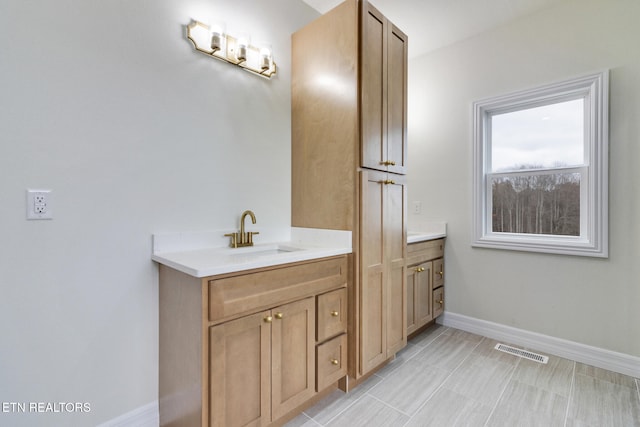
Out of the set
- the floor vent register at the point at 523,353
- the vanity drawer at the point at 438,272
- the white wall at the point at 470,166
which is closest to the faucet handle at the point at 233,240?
the vanity drawer at the point at 438,272

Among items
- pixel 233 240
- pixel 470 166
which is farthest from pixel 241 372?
pixel 470 166

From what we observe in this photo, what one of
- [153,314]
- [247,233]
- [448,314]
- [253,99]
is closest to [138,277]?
[153,314]

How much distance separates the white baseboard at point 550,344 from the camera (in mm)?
2023

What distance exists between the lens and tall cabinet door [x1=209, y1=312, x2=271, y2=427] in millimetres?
1197

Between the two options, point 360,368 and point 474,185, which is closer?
point 360,368

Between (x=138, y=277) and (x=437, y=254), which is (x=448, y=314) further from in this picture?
(x=138, y=277)

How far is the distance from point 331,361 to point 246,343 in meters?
0.62

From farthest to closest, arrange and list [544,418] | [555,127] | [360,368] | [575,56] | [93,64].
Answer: [555,127] → [575,56] → [360,368] → [544,418] → [93,64]

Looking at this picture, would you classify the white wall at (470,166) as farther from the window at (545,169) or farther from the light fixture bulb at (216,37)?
the light fixture bulb at (216,37)

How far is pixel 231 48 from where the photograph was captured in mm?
1784

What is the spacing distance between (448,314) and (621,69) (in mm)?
2304

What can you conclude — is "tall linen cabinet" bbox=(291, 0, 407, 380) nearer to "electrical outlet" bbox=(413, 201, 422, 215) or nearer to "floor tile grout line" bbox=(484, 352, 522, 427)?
"floor tile grout line" bbox=(484, 352, 522, 427)

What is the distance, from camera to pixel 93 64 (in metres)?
1.33

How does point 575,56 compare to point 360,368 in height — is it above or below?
above
